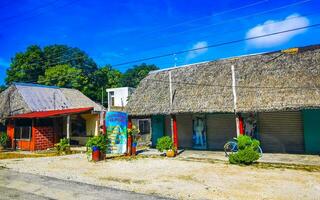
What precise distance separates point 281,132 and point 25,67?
45211 millimetres

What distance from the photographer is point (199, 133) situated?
2144 centimetres

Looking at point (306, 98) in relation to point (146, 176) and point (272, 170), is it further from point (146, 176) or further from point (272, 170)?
point (146, 176)

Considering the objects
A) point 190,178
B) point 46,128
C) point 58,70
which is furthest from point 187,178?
point 58,70

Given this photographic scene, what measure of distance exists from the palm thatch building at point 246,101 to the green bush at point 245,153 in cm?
174

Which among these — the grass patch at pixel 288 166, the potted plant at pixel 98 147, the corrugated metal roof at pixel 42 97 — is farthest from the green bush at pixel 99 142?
the corrugated metal roof at pixel 42 97

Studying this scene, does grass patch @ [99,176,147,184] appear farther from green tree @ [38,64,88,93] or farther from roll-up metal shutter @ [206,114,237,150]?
green tree @ [38,64,88,93]

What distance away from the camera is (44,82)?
4866 cm

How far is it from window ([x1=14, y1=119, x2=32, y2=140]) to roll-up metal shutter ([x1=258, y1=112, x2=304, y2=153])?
A: 1833 cm

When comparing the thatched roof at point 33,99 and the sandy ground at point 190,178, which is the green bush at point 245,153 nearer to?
the sandy ground at point 190,178

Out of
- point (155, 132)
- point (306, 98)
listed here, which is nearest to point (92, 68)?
point (155, 132)

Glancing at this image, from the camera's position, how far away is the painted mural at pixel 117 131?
18.3 metres

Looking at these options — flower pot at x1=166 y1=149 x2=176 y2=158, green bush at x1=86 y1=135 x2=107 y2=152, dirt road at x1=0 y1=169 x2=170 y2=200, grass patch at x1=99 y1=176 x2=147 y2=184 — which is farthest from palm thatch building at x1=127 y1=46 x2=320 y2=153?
dirt road at x1=0 y1=169 x2=170 y2=200

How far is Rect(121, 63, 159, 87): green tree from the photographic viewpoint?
8162 cm

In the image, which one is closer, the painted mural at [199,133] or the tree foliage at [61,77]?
the painted mural at [199,133]
